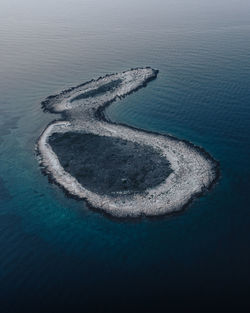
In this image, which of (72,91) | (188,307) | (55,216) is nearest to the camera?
(188,307)

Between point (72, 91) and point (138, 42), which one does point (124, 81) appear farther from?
point (138, 42)

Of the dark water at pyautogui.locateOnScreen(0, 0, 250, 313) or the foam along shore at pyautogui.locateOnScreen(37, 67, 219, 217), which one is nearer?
the dark water at pyautogui.locateOnScreen(0, 0, 250, 313)

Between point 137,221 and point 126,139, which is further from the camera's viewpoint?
point 126,139

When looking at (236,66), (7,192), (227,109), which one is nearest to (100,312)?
(7,192)

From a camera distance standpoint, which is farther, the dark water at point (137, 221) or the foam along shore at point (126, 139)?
the foam along shore at point (126, 139)
